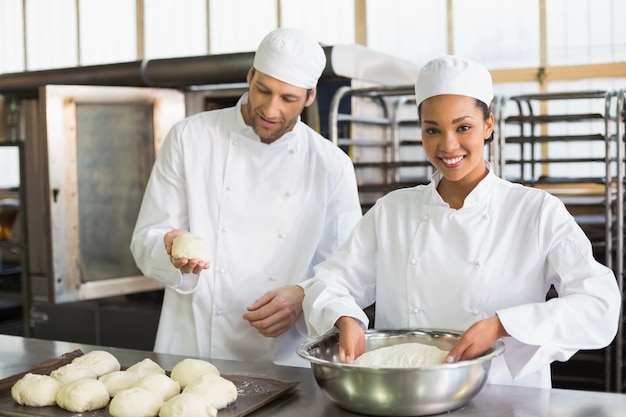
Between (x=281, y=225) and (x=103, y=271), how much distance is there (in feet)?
8.14

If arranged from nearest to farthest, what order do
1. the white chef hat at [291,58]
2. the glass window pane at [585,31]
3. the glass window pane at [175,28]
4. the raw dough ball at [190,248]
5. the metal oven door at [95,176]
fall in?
the raw dough ball at [190,248] < the white chef hat at [291,58] < the metal oven door at [95,176] < the glass window pane at [585,31] < the glass window pane at [175,28]

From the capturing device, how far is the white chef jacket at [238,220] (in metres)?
2.45

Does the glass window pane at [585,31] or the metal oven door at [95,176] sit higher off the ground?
the glass window pane at [585,31]

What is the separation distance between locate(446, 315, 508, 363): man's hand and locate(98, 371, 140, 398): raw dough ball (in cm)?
71

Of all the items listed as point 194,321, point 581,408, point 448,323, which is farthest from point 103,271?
point 581,408

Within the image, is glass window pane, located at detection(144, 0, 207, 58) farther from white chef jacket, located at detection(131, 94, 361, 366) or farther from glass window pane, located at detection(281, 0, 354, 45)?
white chef jacket, located at detection(131, 94, 361, 366)

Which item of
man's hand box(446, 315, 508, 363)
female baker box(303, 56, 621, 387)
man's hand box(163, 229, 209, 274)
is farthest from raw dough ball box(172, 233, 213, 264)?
man's hand box(446, 315, 508, 363)

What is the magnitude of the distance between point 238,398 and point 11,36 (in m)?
6.89

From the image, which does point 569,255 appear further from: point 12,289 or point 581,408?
point 12,289

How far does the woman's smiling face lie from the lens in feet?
5.93

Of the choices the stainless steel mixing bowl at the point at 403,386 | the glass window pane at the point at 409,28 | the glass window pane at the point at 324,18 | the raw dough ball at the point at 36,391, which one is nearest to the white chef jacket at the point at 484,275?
the stainless steel mixing bowl at the point at 403,386

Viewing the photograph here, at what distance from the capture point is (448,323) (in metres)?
1.91

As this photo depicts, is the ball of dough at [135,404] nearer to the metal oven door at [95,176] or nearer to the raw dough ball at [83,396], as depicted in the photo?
the raw dough ball at [83,396]

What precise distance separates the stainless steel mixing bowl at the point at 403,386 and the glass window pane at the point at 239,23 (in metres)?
5.21
